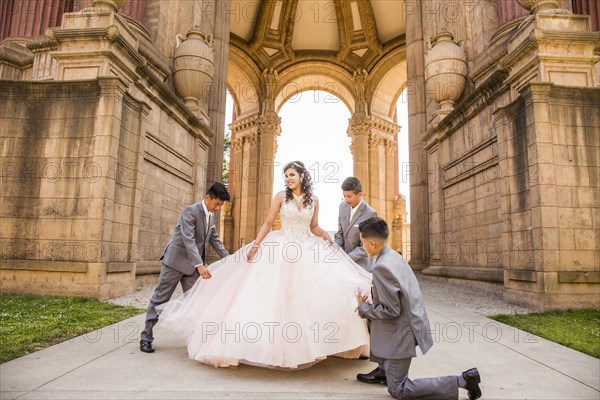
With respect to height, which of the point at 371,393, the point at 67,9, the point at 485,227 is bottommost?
the point at 371,393

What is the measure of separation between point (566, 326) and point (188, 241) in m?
4.87

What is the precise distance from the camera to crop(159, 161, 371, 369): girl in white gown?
330 cm

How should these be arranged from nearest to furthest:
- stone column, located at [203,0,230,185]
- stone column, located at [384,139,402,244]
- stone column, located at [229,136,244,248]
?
1. stone column, located at [203,0,230,185]
2. stone column, located at [384,139,402,244]
3. stone column, located at [229,136,244,248]

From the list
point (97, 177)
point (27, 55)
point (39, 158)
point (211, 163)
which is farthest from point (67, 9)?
point (97, 177)

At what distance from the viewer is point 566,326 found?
17.4ft

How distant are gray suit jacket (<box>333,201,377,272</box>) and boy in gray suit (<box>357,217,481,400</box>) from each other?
4.94 feet

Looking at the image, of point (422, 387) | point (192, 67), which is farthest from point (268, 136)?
point (422, 387)

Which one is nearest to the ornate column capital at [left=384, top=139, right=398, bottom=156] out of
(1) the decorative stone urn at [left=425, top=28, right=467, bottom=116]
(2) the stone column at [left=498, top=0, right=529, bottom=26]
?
(1) the decorative stone urn at [left=425, top=28, right=467, bottom=116]

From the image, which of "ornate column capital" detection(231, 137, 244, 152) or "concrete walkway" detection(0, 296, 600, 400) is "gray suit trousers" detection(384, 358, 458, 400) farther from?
"ornate column capital" detection(231, 137, 244, 152)

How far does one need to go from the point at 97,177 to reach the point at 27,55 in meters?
6.83

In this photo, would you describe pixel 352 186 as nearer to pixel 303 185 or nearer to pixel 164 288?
pixel 303 185

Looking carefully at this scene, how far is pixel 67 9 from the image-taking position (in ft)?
43.2

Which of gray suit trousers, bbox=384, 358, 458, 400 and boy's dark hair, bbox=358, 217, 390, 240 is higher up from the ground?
boy's dark hair, bbox=358, 217, 390, 240

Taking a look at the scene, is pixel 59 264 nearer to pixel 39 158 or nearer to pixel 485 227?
pixel 39 158
